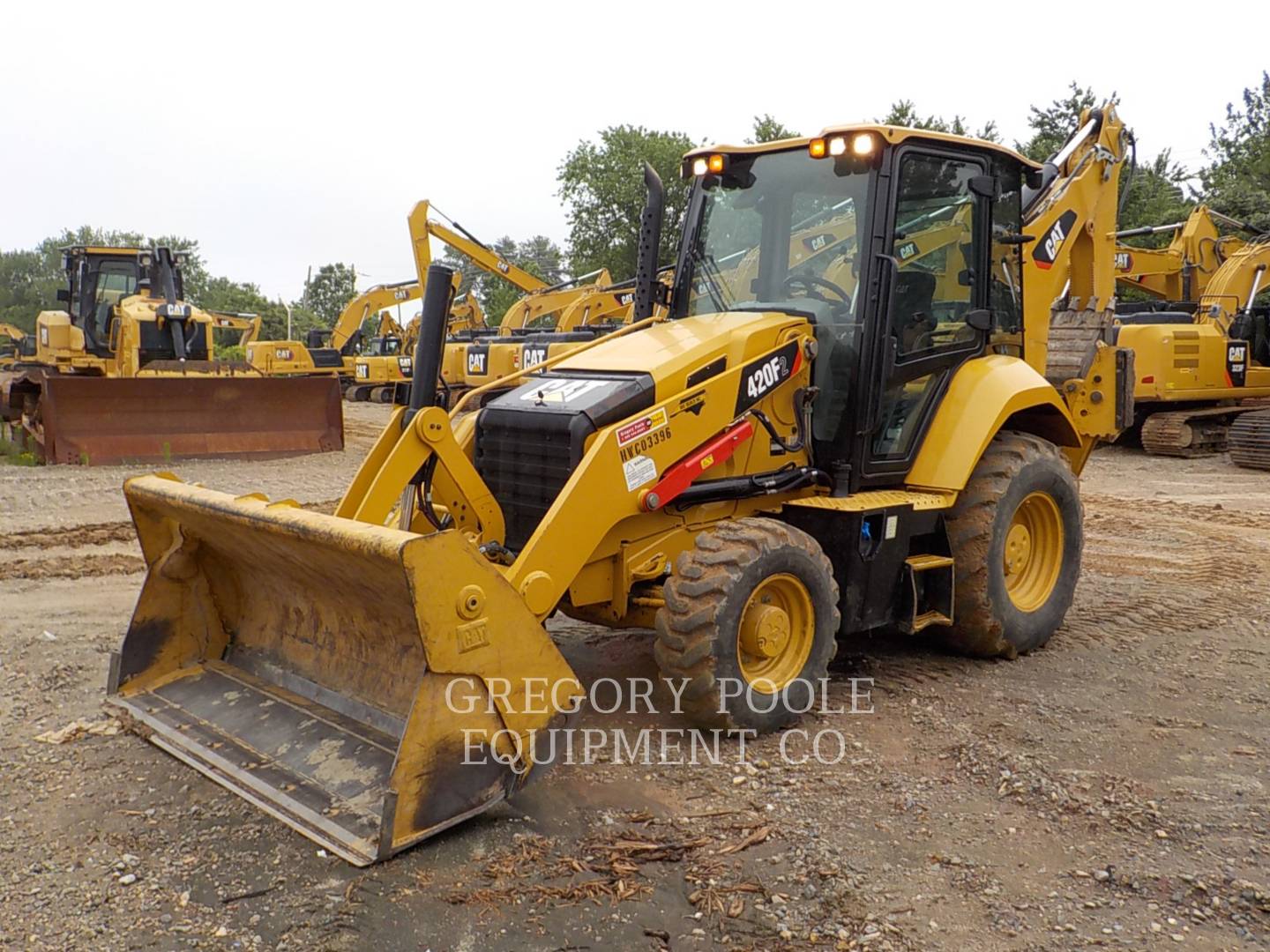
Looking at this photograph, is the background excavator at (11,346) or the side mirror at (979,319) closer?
the side mirror at (979,319)

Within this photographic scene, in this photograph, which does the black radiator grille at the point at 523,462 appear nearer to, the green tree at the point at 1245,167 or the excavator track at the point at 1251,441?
the excavator track at the point at 1251,441

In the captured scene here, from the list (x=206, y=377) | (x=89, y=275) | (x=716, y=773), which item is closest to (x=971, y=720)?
(x=716, y=773)

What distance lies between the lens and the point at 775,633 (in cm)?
461

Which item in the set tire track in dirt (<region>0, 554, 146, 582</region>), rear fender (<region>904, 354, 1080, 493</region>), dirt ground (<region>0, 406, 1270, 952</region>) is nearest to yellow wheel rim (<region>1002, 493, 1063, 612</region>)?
dirt ground (<region>0, 406, 1270, 952</region>)

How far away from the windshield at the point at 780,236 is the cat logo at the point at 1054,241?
157cm

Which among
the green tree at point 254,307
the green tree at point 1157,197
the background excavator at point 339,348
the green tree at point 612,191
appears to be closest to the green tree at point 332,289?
the green tree at point 254,307

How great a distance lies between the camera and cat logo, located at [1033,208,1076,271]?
6262mm

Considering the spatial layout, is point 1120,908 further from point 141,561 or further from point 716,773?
point 141,561

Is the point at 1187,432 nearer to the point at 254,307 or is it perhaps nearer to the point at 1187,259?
the point at 1187,259

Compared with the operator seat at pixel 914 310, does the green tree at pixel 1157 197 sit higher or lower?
higher

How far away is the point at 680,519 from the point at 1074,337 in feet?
10.9

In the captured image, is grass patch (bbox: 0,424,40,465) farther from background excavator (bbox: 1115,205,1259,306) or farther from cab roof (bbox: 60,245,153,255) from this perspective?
background excavator (bbox: 1115,205,1259,306)

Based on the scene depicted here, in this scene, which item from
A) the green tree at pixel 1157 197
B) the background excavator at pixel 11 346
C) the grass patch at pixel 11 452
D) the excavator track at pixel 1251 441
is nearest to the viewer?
the grass patch at pixel 11 452

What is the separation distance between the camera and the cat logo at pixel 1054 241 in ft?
20.5
